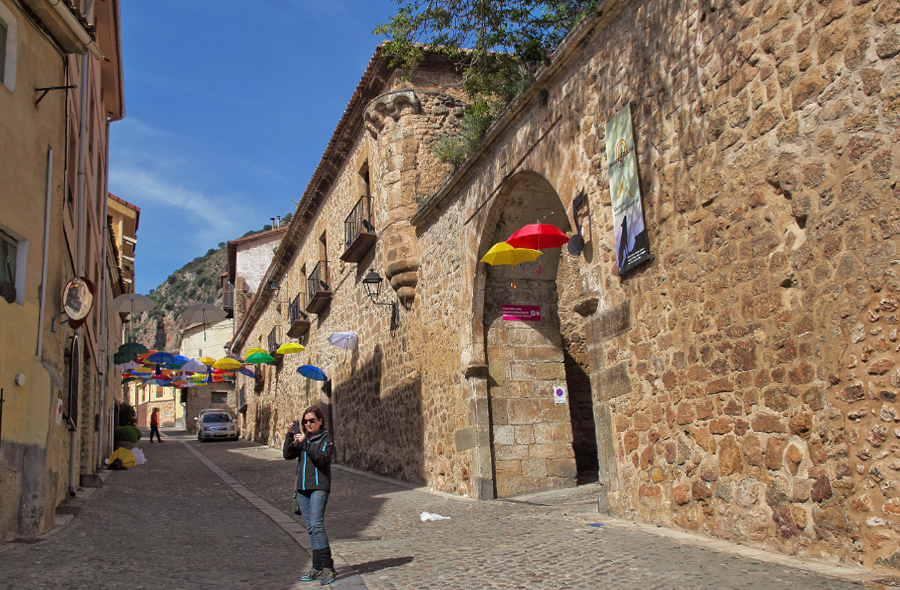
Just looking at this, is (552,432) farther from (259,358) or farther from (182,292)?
(182,292)

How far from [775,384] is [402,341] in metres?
8.54

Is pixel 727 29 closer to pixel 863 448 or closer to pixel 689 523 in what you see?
pixel 863 448

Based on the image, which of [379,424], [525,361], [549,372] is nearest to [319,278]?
[379,424]

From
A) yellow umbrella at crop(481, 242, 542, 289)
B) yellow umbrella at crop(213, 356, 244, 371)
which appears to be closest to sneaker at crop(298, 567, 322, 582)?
yellow umbrella at crop(481, 242, 542, 289)

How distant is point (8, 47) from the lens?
6312 millimetres

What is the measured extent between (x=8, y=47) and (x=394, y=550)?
218 inches

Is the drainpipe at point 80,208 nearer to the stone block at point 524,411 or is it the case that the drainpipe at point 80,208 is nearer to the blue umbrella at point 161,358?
the stone block at point 524,411

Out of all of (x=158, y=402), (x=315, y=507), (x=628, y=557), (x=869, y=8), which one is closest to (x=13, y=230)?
(x=315, y=507)

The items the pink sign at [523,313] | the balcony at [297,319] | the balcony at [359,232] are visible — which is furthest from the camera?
the balcony at [297,319]

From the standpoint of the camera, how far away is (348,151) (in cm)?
1619

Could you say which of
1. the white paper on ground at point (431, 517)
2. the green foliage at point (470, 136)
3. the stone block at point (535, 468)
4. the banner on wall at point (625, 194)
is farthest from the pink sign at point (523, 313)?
the banner on wall at point (625, 194)

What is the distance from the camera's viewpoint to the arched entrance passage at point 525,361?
31.0 ft

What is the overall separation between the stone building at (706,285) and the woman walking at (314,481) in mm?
2749

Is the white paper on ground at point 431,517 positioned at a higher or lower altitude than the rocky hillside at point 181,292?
lower
